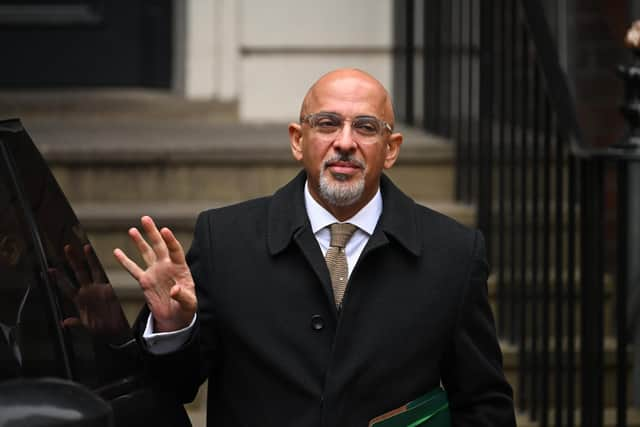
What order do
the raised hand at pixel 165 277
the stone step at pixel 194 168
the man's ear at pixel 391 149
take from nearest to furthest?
the raised hand at pixel 165 277
the man's ear at pixel 391 149
the stone step at pixel 194 168

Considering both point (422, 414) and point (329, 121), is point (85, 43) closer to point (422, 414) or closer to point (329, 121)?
point (329, 121)

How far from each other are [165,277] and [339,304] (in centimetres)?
41

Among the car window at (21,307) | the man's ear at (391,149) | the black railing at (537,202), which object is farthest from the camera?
the black railing at (537,202)

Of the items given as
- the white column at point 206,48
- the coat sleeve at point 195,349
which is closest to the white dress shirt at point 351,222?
the coat sleeve at point 195,349

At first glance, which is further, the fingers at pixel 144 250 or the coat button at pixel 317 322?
the coat button at pixel 317 322

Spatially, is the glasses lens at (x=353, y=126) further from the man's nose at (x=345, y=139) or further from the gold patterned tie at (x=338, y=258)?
the gold patterned tie at (x=338, y=258)

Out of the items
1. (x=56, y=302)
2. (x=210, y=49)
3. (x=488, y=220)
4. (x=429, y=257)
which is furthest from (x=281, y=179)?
(x=56, y=302)

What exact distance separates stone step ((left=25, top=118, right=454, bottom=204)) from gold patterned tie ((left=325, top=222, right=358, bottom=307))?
2499mm

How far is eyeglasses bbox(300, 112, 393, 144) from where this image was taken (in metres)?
2.59

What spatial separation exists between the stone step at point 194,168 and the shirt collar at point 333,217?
244cm

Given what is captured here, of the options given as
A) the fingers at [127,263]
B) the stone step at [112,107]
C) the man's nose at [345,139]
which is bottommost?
the fingers at [127,263]

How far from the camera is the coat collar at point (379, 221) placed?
264 centimetres

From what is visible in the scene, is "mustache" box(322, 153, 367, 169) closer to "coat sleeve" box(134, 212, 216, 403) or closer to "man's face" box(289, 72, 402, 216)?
"man's face" box(289, 72, 402, 216)

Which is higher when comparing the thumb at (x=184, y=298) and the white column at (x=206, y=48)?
the white column at (x=206, y=48)
